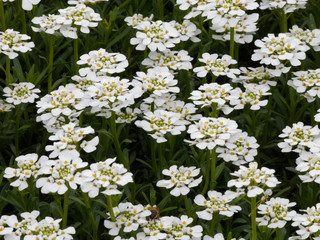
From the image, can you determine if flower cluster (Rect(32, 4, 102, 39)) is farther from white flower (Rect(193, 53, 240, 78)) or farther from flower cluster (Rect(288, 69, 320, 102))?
flower cluster (Rect(288, 69, 320, 102))

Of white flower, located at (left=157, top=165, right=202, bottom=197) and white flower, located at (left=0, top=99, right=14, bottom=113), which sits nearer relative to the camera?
white flower, located at (left=157, top=165, right=202, bottom=197)

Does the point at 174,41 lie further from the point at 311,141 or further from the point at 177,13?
the point at 311,141

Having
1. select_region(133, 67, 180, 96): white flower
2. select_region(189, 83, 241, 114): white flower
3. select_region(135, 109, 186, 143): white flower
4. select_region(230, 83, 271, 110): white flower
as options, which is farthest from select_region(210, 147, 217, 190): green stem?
select_region(230, 83, 271, 110): white flower

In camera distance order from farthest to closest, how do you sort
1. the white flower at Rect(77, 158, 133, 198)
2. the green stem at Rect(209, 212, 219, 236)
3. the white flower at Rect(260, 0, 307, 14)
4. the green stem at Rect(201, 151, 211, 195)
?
the white flower at Rect(260, 0, 307, 14)
the green stem at Rect(201, 151, 211, 195)
the green stem at Rect(209, 212, 219, 236)
the white flower at Rect(77, 158, 133, 198)

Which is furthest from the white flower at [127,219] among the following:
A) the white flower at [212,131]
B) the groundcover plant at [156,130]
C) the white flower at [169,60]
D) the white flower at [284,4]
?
the white flower at [284,4]

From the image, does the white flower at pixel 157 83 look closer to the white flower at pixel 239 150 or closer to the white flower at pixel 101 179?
the white flower at pixel 239 150

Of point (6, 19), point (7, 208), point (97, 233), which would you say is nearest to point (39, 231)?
point (97, 233)
